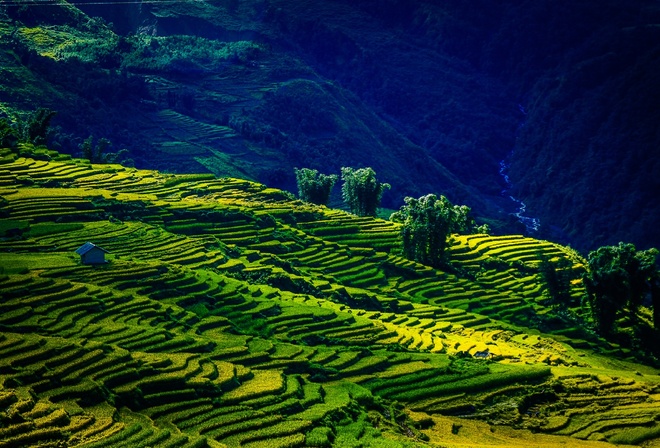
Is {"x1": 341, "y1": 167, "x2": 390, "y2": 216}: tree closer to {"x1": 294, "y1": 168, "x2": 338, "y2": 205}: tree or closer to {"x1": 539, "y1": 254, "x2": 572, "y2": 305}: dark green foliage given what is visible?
{"x1": 294, "y1": 168, "x2": 338, "y2": 205}: tree

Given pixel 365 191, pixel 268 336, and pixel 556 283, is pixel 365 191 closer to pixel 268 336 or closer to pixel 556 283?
pixel 556 283

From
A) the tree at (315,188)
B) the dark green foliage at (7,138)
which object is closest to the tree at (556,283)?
the tree at (315,188)

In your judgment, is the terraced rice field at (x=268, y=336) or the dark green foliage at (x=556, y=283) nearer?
the terraced rice field at (x=268, y=336)

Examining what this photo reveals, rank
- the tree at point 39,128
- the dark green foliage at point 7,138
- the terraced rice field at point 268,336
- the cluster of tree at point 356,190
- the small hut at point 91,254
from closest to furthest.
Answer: the terraced rice field at point 268,336 → the small hut at point 91,254 → the dark green foliage at point 7,138 → the cluster of tree at point 356,190 → the tree at point 39,128

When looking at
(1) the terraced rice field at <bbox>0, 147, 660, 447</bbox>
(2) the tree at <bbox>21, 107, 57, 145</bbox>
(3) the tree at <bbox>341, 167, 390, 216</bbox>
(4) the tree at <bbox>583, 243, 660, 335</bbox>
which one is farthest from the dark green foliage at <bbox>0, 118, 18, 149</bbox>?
(4) the tree at <bbox>583, 243, 660, 335</bbox>

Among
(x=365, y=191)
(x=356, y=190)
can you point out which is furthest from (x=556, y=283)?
(x=356, y=190)

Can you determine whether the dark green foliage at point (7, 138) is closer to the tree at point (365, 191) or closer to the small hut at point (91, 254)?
the small hut at point (91, 254)
